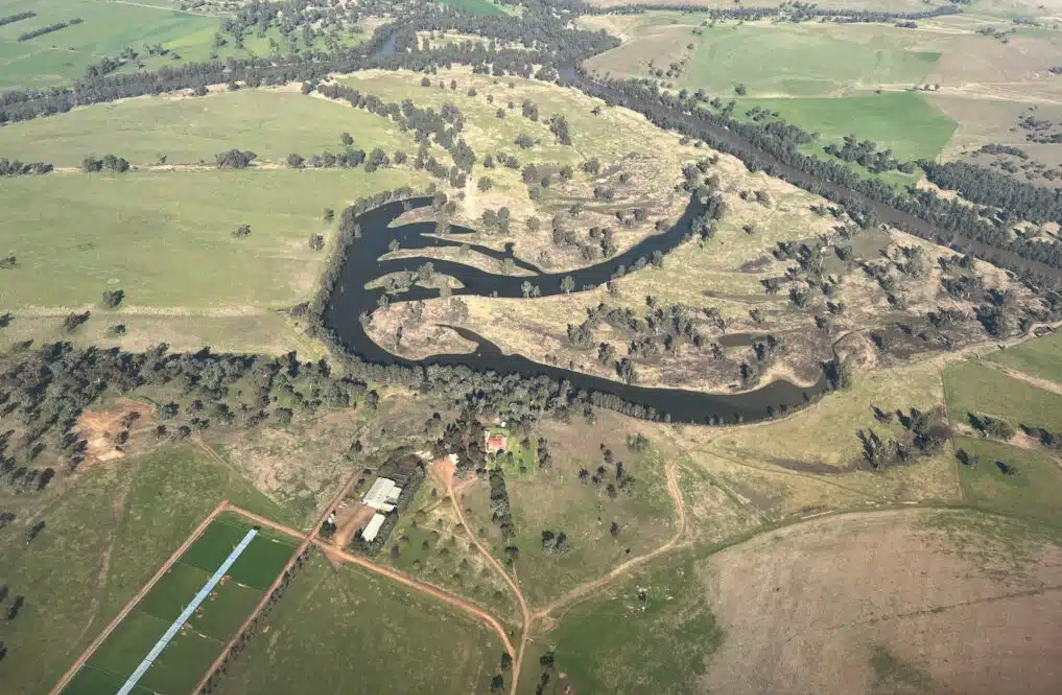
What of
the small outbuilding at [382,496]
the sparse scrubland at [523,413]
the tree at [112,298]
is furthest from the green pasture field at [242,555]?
the tree at [112,298]

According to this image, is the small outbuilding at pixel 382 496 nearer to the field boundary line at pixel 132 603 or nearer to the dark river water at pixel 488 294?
the field boundary line at pixel 132 603

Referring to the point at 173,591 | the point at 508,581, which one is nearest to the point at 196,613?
the point at 173,591

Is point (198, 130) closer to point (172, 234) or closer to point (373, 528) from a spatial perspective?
point (172, 234)

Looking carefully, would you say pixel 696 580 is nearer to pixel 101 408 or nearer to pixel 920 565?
pixel 920 565

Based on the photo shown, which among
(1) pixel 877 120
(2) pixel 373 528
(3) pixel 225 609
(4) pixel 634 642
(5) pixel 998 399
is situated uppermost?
(1) pixel 877 120

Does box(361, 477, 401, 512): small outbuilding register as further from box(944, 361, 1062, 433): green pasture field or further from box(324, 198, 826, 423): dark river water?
box(944, 361, 1062, 433): green pasture field

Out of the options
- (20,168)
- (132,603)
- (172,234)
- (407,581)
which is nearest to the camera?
(132,603)
